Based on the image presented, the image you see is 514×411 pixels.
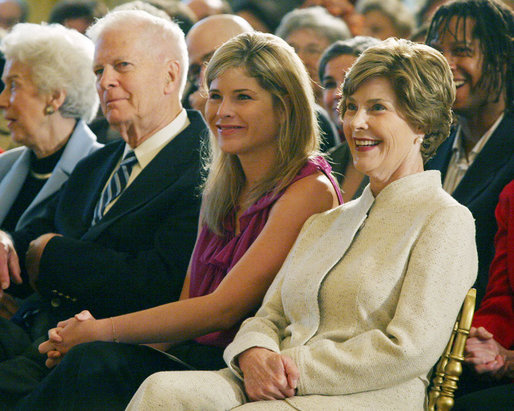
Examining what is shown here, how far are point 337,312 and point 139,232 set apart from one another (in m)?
1.09

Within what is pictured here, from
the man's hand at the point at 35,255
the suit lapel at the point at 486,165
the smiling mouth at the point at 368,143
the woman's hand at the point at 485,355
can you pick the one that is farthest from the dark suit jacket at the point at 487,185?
the man's hand at the point at 35,255

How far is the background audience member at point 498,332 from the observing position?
7.32ft

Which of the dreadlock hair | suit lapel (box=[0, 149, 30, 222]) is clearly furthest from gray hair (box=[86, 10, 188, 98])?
the dreadlock hair

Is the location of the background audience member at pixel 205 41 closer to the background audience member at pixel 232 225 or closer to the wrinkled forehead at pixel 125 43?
the wrinkled forehead at pixel 125 43

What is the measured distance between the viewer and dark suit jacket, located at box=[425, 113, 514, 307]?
2.83 metres

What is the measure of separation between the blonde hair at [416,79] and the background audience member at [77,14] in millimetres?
3794

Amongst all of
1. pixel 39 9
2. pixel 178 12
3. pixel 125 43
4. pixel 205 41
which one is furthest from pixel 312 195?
pixel 39 9

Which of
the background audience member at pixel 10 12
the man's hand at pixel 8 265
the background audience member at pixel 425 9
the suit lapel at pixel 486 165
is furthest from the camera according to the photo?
the background audience member at pixel 10 12

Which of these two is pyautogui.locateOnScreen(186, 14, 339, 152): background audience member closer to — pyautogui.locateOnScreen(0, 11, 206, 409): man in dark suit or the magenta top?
pyautogui.locateOnScreen(0, 11, 206, 409): man in dark suit

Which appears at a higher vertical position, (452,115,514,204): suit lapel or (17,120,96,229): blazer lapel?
(452,115,514,204): suit lapel

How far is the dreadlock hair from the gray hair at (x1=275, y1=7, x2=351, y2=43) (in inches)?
72.6

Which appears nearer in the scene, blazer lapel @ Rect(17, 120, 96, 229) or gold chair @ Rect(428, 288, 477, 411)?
gold chair @ Rect(428, 288, 477, 411)

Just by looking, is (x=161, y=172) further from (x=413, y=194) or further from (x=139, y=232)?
(x=413, y=194)

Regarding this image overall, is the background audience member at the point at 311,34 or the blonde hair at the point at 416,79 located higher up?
the blonde hair at the point at 416,79
